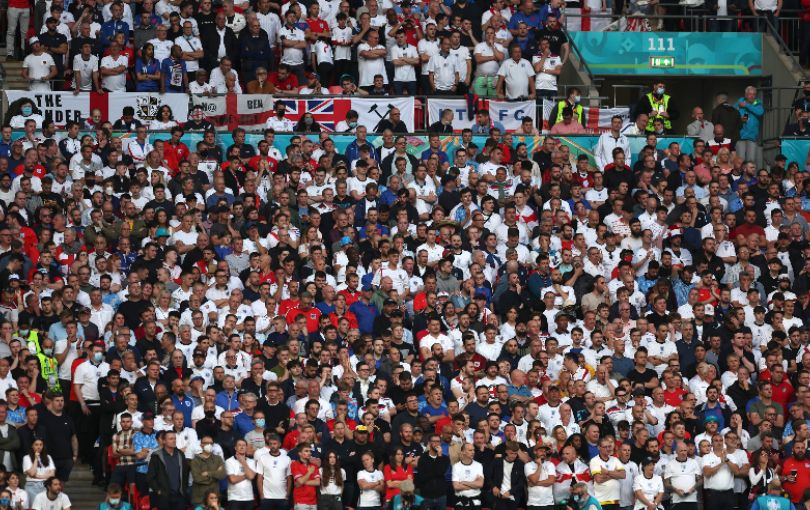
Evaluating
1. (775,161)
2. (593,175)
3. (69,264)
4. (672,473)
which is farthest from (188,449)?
(775,161)

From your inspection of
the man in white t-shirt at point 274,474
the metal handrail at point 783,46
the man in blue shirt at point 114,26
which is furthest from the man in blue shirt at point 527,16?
the man in white t-shirt at point 274,474

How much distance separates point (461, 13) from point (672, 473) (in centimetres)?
1166

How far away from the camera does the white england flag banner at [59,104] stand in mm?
30625

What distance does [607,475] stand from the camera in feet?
78.5

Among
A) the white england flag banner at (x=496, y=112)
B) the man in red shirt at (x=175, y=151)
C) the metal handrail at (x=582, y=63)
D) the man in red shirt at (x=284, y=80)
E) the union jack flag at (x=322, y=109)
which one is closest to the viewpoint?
the man in red shirt at (x=175, y=151)

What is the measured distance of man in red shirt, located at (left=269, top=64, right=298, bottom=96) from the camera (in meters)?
31.6

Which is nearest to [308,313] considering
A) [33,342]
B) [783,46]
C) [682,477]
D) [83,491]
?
[33,342]

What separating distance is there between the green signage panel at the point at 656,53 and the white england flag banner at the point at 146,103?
25.9 ft

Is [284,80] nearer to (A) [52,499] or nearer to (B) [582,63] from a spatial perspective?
(B) [582,63]

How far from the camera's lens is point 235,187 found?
1126 inches

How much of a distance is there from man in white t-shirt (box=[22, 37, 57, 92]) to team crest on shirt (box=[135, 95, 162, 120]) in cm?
157

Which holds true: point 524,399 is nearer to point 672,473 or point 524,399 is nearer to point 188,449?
point 672,473

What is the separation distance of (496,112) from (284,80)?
363cm

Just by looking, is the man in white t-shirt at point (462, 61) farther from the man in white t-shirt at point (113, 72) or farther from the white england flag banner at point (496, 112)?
the man in white t-shirt at point (113, 72)
